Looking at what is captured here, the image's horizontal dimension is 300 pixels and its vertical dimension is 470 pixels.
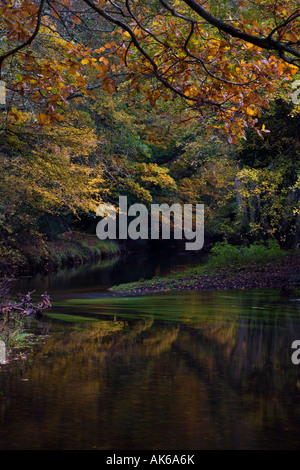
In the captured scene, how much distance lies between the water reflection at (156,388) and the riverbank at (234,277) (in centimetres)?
878

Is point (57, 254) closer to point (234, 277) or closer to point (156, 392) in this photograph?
point (234, 277)

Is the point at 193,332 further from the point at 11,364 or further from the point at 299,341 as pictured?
the point at 11,364

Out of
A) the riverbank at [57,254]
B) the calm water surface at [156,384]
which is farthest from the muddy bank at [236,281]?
the calm water surface at [156,384]

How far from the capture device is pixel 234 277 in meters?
23.4

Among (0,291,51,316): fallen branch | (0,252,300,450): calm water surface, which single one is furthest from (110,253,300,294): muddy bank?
(0,291,51,316): fallen branch

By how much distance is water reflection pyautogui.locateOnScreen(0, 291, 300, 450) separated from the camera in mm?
5855

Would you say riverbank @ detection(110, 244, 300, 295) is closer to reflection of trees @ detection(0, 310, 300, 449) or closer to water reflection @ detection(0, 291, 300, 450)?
water reflection @ detection(0, 291, 300, 450)

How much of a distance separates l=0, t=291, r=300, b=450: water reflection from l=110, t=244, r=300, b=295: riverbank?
28.8 ft

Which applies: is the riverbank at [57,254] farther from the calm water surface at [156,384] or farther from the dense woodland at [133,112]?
the calm water surface at [156,384]

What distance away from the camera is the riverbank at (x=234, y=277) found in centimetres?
2184

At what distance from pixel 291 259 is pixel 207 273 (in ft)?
10.6

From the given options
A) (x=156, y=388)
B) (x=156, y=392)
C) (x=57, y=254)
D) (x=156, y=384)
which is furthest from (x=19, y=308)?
(x=57, y=254)

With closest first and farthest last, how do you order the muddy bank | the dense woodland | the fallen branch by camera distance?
the dense woodland → the fallen branch → the muddy bank
